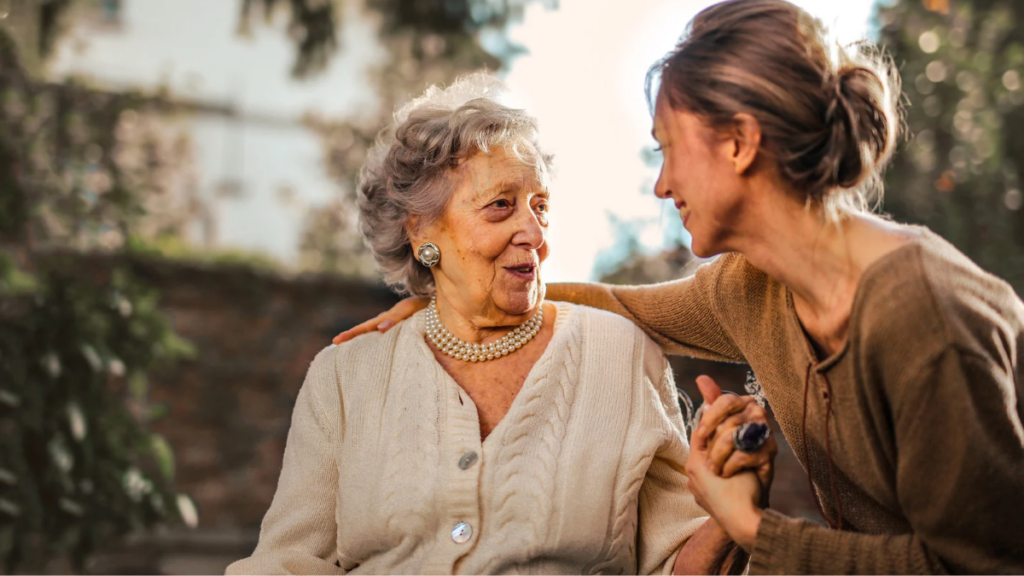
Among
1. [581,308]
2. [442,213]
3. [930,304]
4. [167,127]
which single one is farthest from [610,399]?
[167,127]

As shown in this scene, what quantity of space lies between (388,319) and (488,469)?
0.55 metres

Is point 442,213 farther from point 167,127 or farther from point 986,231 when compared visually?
point 167,127

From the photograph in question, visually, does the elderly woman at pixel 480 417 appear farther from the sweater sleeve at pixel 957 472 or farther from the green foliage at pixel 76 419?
the green foliage at pixel 76 419

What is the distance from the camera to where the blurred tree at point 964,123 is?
4.69 m

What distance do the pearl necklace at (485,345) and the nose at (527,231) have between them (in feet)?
0.65

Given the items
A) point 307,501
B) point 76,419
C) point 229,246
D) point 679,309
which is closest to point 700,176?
point 679,309

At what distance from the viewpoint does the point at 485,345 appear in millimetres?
2344

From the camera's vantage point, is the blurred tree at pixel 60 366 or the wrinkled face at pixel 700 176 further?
the blurred tree at pixel 60 366

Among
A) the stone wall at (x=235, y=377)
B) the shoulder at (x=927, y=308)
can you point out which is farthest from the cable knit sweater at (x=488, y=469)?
the stone wall at (x=235, y=377)

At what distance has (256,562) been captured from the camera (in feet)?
7.11

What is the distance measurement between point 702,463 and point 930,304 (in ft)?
1.77

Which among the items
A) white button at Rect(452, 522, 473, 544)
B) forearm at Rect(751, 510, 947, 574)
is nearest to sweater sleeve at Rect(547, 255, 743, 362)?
forearm at Rect(751, 510, 947, 574)

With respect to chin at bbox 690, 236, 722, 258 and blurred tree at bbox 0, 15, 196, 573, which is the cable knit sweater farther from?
blurred tree at bbox 0, 15, 196, 573

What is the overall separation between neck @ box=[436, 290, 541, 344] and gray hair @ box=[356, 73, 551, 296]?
20 centimetres
